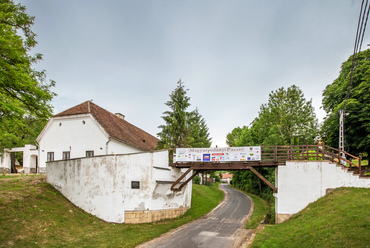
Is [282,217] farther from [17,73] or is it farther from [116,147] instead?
[17,73]

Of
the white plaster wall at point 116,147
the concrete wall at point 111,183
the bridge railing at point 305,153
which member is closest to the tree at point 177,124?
the white plaster wall at point 116,147

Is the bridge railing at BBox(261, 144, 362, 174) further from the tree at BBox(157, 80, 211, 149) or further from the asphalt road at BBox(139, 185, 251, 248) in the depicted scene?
the tree at BBox(157, 80, 211, 149)

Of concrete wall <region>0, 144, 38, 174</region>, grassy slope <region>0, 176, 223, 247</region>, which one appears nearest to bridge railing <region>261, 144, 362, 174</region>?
grassy slope <region>0, 176, 223, 247</region>

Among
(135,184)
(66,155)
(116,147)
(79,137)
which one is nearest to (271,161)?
(135,184)

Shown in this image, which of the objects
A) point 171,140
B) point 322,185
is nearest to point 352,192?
point 322,185

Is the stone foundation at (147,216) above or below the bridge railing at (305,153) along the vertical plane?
below

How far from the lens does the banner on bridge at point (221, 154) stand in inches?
705

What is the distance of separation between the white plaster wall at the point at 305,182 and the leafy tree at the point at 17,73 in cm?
1615

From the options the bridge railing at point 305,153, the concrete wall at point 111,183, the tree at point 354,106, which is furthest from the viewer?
the tree at point 354,106

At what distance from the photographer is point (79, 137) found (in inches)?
907

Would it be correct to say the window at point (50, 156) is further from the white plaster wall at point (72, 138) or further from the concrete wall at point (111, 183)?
the concrete wall at point (111, 183)

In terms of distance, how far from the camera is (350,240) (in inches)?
353

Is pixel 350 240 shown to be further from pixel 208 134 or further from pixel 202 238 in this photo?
pixel 208 134

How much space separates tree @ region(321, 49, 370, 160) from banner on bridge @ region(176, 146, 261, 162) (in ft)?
37.6
